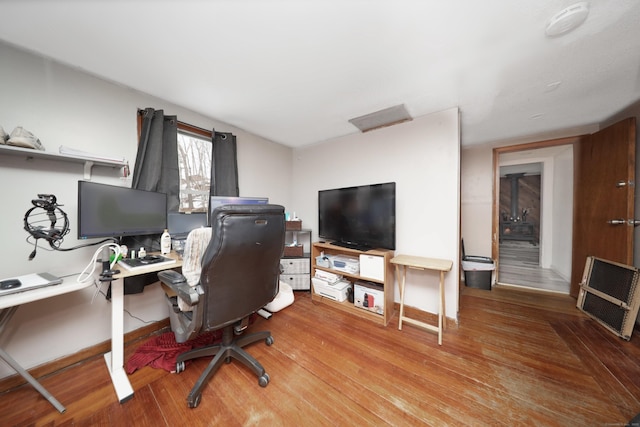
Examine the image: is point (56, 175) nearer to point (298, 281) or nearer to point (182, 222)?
point (182, 222)

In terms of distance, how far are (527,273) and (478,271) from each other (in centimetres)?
168

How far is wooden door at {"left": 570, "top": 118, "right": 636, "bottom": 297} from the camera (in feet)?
6.52

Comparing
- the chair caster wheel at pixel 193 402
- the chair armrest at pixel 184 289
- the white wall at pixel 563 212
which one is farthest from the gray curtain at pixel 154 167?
the white wall at pixel 563 212

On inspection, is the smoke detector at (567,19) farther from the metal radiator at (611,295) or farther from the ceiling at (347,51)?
the metal radiator at (611,295)

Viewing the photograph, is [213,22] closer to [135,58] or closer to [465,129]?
[135,58]

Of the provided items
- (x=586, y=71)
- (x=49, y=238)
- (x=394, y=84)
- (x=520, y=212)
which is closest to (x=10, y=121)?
(x=49, y=238)

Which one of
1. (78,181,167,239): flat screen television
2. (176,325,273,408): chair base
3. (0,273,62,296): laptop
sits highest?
(78,181,167,239): flat screen television

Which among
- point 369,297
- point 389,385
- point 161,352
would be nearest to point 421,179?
point 369,297

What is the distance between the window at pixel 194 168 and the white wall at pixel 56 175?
41cm

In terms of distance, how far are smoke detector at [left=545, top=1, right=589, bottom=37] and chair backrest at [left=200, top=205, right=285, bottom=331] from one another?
6.47ft

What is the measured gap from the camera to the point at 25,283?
1.14 meters

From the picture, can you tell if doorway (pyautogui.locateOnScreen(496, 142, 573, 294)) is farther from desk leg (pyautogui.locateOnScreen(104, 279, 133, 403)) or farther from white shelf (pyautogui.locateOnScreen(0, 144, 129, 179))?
white shelf (pyautogui.locateOnScreen(0, 144, 129, 179))

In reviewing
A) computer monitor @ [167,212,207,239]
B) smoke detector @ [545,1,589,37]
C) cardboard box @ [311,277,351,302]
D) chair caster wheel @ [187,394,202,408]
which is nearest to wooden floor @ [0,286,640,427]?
chair caster wheel @ [187,394,202,408]

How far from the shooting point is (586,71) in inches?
59.8
